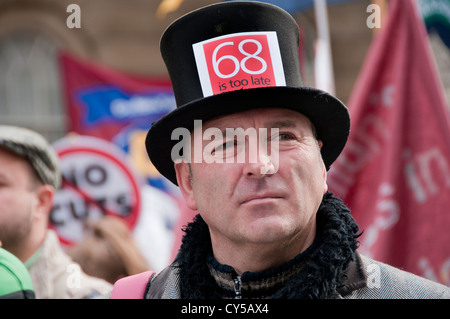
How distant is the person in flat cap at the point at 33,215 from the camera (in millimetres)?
2869

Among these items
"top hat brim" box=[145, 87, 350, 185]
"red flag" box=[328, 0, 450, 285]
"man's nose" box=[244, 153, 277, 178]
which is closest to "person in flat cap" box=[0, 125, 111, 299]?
"top hat brim" box=[145, 87, 350, 185]

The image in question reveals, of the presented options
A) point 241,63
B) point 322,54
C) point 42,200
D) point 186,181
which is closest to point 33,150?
point 42,200

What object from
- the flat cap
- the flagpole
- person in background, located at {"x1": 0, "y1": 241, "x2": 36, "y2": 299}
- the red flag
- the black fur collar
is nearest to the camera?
person in background, located at {"x1": 0, "y1": 241, "x2": 36, "y2": 299}

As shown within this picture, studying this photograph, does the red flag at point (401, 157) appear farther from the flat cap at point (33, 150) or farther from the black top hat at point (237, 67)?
the flat cap at point (33, 150)

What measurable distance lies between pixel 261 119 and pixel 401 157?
179 centimetres

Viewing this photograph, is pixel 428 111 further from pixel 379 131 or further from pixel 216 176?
pixel 216 176

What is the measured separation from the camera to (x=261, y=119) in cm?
202

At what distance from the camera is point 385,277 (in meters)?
1.96

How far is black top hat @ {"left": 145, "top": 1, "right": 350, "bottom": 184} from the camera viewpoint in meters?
2.02

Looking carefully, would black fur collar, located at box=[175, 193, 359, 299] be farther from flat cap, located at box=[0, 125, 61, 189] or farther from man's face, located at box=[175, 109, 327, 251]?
flat cap, located at box=[0, 125, 61, 189]

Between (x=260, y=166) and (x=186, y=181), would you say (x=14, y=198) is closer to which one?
(x=186, y=181)

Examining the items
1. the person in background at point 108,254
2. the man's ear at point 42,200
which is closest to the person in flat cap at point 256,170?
the man's ear at point 42,200

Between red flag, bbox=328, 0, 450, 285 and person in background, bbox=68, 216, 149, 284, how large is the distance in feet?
4.28
